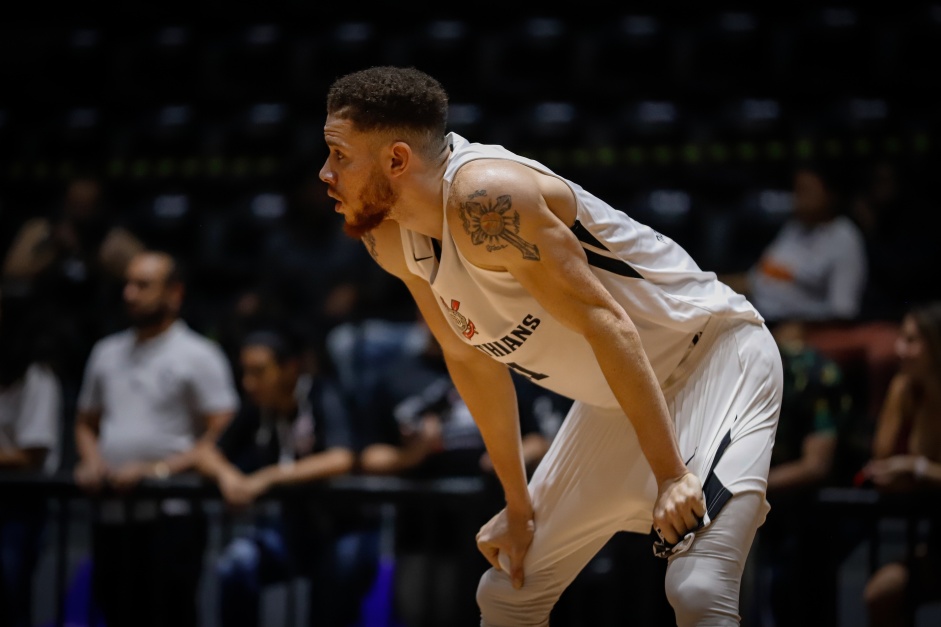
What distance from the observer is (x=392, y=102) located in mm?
2707

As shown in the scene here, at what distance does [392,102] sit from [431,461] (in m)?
2.43

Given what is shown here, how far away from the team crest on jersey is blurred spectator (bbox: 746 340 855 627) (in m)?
1.64

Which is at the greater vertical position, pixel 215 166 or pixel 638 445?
pixel 215 166

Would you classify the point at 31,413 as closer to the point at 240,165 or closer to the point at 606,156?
the point at 240,165

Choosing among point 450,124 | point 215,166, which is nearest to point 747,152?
point 450,124

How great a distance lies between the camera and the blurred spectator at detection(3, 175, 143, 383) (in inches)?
274

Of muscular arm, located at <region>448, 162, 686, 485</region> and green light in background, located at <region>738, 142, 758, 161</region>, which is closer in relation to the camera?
muscular arm, located at <region>448, 162, 686, 485</region>

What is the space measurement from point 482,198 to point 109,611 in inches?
109

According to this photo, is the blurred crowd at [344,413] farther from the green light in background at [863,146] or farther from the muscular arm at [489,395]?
the muscular arm at [489,395]

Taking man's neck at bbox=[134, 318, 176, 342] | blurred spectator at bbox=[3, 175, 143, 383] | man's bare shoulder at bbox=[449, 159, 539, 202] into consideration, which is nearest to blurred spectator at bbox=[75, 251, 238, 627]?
man's neck at bbox=[134, 318, 176, 342]

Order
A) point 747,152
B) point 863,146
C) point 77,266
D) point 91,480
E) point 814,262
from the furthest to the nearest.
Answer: point 747,152
point 77,266
point 863,146
point 814,262
point 91,480

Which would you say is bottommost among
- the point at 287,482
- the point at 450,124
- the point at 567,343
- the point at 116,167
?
the point at 287,482

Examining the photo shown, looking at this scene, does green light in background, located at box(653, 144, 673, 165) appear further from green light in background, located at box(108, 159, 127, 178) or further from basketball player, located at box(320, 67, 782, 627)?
basketball player, located at box(320, 67, 782, 627)

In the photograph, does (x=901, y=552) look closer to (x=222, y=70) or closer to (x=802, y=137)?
(x=802, y=137)
